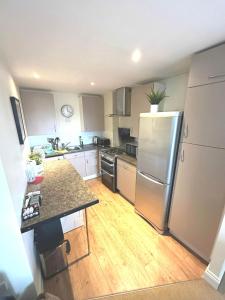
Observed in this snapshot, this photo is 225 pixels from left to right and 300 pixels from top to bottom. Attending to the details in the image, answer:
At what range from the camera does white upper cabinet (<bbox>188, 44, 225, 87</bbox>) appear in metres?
1.17

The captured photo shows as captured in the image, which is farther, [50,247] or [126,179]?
[126,179]

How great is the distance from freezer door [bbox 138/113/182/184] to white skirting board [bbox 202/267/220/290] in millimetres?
942

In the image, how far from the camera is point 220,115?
4.01 ft

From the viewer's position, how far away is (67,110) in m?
3.46

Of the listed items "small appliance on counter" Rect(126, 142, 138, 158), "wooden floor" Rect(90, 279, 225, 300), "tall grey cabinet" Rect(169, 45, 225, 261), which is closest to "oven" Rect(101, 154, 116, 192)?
"small appliance on counter" Rect(126, 142, 138, 158)

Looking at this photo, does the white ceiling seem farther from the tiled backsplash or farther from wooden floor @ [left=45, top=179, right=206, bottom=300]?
wooden floor @ [left=45, top=179, right=206, bottom=300]

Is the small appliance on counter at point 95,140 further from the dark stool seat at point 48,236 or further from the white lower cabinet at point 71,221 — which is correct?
the dark stool seat at point 48,236

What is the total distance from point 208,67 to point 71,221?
2492 mm

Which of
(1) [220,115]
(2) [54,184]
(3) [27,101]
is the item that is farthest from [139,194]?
(3) [27,101]

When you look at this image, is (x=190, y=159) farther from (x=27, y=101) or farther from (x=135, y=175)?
(x=27, y=101)

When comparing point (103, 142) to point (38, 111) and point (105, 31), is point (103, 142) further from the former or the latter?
point (105, 31)

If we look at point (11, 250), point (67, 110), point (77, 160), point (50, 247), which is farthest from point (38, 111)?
point (11, 250)

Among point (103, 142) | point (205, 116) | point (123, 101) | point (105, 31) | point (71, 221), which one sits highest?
point (105, 31)

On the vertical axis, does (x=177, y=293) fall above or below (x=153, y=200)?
below
